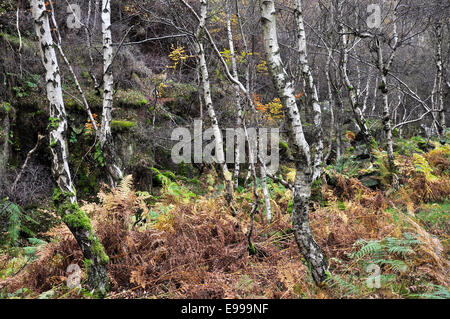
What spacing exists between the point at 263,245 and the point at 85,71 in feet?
41.4

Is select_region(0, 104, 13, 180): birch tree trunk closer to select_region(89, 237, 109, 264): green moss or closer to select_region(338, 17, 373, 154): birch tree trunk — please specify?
select_region(89, 237, 109, 264): green moss

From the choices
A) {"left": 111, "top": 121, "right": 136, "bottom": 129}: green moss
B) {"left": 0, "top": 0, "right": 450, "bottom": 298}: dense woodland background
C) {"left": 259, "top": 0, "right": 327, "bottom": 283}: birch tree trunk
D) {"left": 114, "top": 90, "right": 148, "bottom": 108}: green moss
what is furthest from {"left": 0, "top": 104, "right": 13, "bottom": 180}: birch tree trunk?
{"left": 259, "top": 0, "right": 327, "bottom": 283}: birch tree trunk

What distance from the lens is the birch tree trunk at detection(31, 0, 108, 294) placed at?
10.1ft

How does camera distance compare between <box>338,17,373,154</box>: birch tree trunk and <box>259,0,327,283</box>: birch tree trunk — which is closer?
<box>259,0,327,283</box>: birch tree trunk

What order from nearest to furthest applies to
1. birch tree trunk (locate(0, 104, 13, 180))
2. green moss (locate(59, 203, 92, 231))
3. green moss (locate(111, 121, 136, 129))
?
green moss (locate(59, 203, 92, 231)), birch tree trunk (locate(0, 104, 13, 180)), green moss (locate(111, 121, 136, 129))

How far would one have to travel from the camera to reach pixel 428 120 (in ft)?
73.8

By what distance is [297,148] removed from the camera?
324 centimetres

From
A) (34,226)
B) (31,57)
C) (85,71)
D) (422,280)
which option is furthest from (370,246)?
(85,71)

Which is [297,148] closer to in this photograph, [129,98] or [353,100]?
[353,100]

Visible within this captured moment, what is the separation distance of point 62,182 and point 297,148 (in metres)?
2.81

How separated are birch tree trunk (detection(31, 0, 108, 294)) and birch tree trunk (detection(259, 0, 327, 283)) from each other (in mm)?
2384

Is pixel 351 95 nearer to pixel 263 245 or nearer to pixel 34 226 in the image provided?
pixel 263 245

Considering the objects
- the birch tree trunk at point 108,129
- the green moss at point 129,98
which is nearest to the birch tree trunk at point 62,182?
the birch tree trunk at point 108,129

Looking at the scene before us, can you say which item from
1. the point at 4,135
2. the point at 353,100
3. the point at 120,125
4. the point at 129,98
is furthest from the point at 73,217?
the point at 129,98
